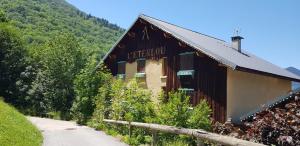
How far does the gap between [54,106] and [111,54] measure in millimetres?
10712

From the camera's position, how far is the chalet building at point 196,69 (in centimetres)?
1903

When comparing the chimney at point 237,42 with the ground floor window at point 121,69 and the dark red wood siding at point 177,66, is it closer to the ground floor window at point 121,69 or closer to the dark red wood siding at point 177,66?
the dark red wood siding at point 177,66

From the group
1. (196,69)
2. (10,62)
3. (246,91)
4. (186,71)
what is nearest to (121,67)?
(186,71)

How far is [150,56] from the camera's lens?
79.5ft

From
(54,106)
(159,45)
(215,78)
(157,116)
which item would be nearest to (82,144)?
(157,116)

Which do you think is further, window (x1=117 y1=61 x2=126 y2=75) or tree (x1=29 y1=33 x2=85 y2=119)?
tree (x1=29 y1=33 x2=85 y2=119)

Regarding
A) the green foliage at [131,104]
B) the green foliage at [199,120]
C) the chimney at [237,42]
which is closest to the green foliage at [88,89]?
the green foliage at [131,104]

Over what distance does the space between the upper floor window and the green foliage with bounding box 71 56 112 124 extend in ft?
19.2

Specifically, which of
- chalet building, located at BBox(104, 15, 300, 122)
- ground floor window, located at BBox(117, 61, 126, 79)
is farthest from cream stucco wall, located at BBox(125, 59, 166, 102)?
ground floor window, located at BBox(117, 61, 126, 79)

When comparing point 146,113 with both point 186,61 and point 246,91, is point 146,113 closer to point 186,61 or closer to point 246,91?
point 186,61

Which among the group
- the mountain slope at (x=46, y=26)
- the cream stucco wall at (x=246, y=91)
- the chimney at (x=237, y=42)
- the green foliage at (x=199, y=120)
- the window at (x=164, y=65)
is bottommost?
the green foliage at (x=199, y=120)

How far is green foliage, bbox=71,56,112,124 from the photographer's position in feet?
83.7

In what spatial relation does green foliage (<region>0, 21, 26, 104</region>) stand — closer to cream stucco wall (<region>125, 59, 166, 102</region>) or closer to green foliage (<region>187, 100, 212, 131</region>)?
cream stucco wall (<region>125, 59, 166, 102</region>)

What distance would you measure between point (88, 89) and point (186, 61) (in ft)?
25.8
